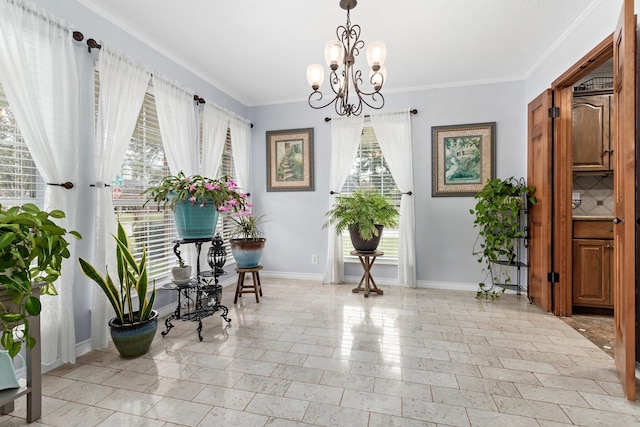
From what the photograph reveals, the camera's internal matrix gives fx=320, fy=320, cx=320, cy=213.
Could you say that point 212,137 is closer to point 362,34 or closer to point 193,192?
point 193,192

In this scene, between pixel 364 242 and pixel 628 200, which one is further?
pixel 364 242

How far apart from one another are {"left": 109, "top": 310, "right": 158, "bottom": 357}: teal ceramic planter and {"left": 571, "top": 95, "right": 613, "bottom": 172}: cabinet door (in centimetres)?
424

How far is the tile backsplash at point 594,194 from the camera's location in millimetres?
3516

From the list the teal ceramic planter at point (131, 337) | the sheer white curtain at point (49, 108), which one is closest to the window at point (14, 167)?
the sheer white curtain at point (49, 108)

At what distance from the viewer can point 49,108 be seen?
213 cm

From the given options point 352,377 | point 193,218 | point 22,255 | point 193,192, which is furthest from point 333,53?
point 352,377

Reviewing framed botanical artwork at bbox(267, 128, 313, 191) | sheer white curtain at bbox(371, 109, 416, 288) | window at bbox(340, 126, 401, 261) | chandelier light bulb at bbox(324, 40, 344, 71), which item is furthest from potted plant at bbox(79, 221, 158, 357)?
sheer white curtain at bbox(371, 109, 416, 288)

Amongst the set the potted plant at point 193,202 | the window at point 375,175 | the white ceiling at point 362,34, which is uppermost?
the white ceiling at point 362,34

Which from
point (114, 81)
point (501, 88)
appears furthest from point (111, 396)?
point (501, 88)

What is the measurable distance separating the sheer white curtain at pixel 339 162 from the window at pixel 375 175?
0.37 ft

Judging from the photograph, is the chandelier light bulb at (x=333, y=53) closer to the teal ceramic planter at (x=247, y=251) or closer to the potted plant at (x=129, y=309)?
the potted plant at (x=129, y=309)

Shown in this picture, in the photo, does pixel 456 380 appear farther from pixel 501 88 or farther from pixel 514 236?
pixel 501 88

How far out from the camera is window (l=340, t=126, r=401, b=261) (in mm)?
4289

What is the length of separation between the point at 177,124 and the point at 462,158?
3.33m
